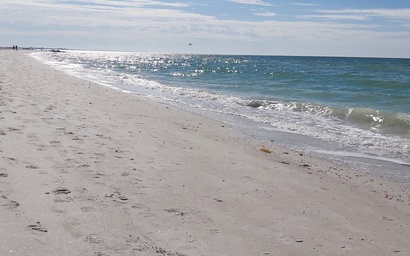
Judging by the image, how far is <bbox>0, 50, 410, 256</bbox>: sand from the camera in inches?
140

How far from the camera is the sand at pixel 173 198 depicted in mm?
3547

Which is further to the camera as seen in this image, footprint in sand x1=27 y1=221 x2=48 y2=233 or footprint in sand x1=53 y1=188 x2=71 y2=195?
footprint in sand x1=53 y1=188 x2=71 y2=195

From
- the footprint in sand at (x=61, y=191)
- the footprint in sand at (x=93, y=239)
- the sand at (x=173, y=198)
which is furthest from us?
the footprint in sand at (x=61, y=191)

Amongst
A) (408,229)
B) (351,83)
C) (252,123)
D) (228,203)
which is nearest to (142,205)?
(228,203)

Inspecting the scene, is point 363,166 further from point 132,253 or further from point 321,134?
point 132,253

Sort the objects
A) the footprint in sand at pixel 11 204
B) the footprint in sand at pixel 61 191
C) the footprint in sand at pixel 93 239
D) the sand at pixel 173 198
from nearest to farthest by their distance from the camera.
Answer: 1. the footprint in sand at pixel 93 239
2. the sand at pixel 173 198
3. the footprint in sand at pixel 11 204
4. the footprint in sand at pixel 61 191

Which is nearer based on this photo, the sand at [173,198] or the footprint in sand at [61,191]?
the sand at [173,198]

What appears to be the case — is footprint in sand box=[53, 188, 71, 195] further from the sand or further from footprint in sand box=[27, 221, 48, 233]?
footprint in sand box=[27, 221, 48, 233]

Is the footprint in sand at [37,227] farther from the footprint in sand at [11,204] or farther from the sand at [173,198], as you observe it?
the footprint in sand at [11,204]

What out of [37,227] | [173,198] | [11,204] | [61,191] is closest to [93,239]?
[37,227]


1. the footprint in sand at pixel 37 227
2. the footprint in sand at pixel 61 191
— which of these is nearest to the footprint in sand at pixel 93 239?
the footprint in sand at pixel 37 227

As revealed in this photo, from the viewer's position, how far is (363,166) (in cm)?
750

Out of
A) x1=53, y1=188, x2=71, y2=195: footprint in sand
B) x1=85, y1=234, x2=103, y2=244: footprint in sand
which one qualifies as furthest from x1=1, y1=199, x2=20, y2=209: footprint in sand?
x1=85, y1=234, x2=103, y2=244: footprint in sand

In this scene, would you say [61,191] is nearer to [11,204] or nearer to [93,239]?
[11,204]
